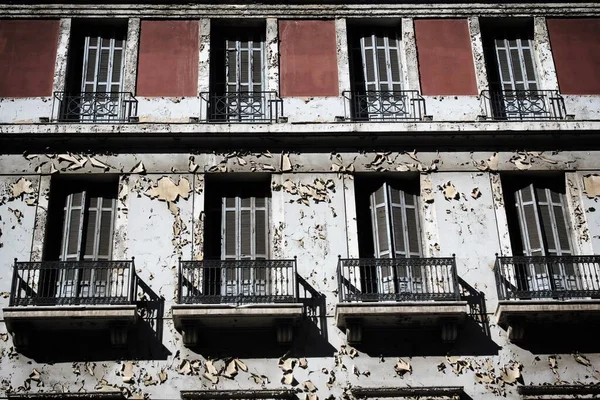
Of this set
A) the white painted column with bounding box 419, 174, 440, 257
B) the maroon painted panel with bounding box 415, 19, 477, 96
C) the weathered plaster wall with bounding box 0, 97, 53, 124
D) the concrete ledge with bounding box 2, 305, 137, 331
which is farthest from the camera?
the maroon painted panel with bounding box 415, 19, 477, 96

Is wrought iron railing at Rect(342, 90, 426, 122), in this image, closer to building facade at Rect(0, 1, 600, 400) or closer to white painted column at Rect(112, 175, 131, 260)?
building facade at Rect(0, 1, 600, 400)

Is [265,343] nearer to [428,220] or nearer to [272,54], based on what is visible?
[428,220]

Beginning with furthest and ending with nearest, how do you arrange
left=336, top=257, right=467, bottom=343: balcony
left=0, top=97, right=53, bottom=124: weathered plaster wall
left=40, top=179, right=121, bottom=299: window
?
left=0, top=97, right=53, bottom=124: weathered plaster wall → left=40, top=179, right=121, bottom=299: window → left=336, top=257, right=467, bottom=343: balcony

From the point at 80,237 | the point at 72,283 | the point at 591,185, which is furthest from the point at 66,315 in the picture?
the point at 591,185

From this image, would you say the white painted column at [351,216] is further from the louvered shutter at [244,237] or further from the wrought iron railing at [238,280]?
the louvered shutter at [244,237]

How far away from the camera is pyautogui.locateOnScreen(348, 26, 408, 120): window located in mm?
20344

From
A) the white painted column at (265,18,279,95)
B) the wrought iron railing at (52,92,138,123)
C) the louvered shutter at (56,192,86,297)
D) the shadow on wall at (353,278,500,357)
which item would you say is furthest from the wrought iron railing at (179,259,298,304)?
the white painted column at (265,18,279,95)

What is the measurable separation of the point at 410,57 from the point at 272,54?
291cm

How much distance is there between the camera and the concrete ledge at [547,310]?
58.0 ft

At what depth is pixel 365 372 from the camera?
17578 mm

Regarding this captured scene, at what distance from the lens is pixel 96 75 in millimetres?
20797

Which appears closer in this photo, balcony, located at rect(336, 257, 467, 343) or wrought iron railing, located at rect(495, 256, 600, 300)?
balcony, located at rect(336, 257, 467, 343)

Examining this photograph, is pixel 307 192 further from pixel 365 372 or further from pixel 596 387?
pixel 596 387

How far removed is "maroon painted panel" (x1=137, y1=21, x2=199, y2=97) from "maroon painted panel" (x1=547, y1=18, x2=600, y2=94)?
7.68 metres
